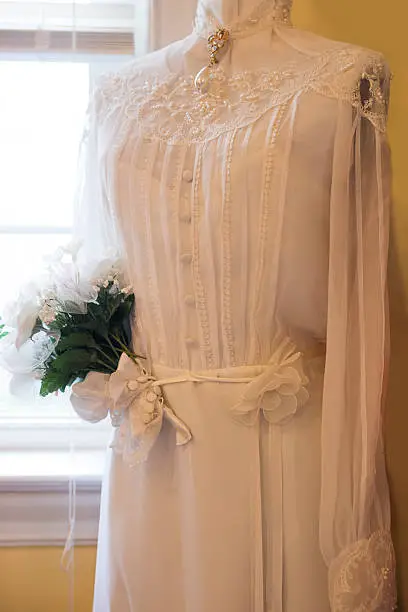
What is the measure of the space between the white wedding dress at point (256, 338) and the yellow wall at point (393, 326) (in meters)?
0.40

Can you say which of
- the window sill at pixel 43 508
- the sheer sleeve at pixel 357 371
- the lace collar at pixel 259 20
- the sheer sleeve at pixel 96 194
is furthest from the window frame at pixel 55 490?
the sheer sleeve at pixel 357 371

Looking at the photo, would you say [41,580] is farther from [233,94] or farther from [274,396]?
[233,94]

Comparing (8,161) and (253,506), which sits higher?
(8,161)

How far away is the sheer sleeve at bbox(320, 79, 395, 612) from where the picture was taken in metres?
0.90

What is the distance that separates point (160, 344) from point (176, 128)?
0.31m

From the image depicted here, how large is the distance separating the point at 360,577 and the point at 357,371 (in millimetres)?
263

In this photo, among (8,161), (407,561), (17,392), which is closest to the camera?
(17,392)

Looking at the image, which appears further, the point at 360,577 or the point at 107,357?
the point at 107,357

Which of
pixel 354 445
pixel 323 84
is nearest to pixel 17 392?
pixel 354 445

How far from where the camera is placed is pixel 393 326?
53.2 inches

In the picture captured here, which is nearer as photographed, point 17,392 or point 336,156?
point 336,156

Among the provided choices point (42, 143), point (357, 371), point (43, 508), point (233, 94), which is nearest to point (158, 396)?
point (357, 371)

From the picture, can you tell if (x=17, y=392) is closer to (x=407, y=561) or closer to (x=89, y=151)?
(x=89, y=151)

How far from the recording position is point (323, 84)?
3.01 ft
